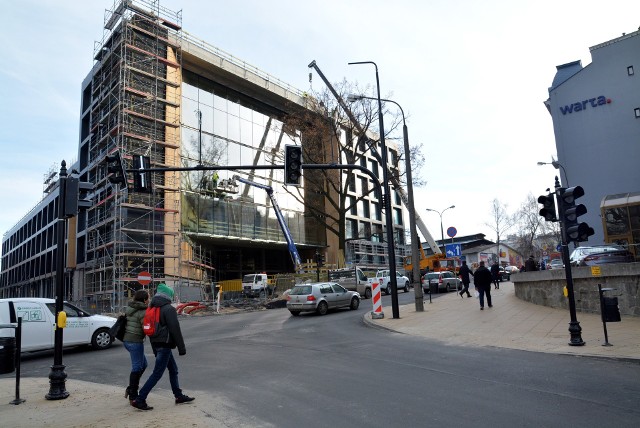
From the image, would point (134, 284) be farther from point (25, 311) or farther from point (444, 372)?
point (444, 372)

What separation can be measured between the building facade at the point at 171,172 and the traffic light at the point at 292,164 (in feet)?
54.3

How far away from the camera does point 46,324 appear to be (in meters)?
12.6

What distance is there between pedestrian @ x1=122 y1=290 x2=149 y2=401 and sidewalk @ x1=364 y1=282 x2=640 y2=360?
7.48m

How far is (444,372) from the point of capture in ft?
27.0

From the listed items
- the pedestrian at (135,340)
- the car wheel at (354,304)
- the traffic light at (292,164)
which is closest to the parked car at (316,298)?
the car wheel at (354,304)

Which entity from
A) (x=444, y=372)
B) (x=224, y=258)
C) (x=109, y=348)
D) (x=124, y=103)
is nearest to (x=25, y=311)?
(x=109, y=348)

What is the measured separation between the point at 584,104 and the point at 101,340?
3682 cm

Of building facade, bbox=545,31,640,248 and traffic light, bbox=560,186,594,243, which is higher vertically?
building facade, bbox=545,31,640,248

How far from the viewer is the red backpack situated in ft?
20.7

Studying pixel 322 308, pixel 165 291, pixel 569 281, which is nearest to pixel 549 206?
pixel 569 281

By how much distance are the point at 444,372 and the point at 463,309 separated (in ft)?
35.6

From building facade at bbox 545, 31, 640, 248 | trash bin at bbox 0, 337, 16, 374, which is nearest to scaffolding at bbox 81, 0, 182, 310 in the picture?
trash bin at bbox 0, 337, 16, 374

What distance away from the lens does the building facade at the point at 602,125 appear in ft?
112

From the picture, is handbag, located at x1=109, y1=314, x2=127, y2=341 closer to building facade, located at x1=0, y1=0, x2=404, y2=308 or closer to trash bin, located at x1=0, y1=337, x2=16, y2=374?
trash bin, located at x1=0, y1=337, x2=16, y2=374
